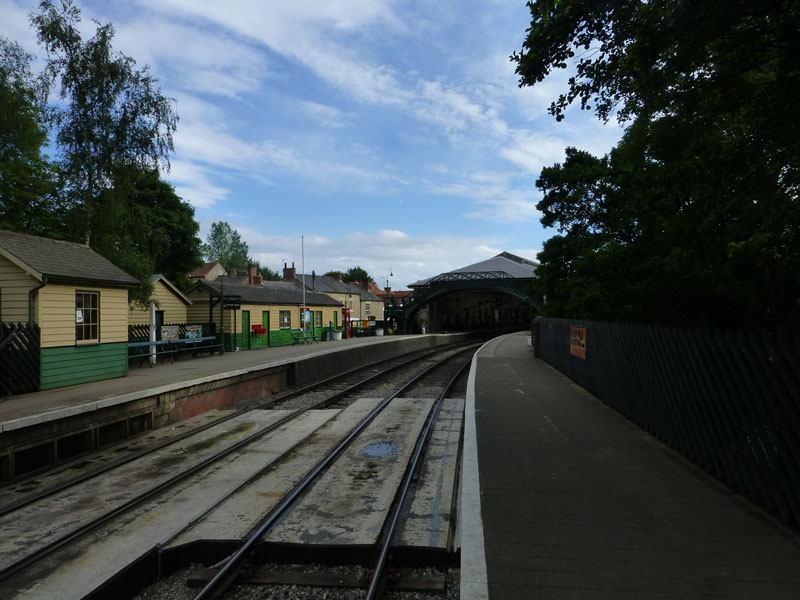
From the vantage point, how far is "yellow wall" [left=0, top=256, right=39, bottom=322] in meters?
11.4

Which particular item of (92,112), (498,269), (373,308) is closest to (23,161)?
(92,112)

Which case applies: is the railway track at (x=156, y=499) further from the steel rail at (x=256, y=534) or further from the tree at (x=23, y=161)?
the tree at (x=23, y=161)

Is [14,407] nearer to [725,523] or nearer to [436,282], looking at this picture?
[725,523]

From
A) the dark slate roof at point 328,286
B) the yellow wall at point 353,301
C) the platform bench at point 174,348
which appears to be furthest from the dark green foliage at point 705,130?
the yellow wall at point 353,301

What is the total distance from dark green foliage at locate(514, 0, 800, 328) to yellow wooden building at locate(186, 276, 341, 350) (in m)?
17.7

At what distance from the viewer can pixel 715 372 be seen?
5266 mm

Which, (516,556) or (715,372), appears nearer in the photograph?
(516,556)

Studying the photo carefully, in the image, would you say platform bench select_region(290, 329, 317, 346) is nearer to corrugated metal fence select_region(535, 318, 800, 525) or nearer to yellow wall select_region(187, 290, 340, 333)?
yellow wall select_region(187, 290, 340, 333)

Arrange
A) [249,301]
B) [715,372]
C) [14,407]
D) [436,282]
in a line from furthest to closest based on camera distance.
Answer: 1. [436,282]
2. [249,301]
3. [14,407]
4. [715,372]

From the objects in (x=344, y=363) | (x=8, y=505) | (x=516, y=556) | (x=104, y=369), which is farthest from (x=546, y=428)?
(x=344, y=363)

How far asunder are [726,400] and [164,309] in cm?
2213

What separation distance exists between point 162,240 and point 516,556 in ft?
67.3

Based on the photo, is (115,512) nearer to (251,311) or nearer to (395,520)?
(395,520)

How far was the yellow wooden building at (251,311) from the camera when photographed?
24781 mm
